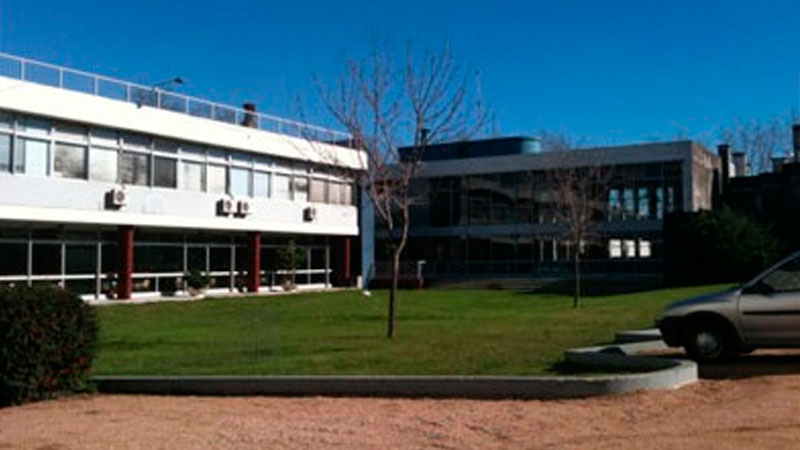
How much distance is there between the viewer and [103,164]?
34812 millimetres

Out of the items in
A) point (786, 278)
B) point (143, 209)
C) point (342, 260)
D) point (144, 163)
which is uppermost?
point (144, 163)

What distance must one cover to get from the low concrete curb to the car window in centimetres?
215

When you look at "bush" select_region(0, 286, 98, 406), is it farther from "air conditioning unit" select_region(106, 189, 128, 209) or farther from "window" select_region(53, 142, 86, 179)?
"air conditioning unit" select_region(106, 189, 128, 209)

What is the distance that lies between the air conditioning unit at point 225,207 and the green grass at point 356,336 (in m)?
8.88

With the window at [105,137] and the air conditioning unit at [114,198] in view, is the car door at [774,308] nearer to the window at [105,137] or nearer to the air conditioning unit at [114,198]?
the air conditioning unit at [114,198]

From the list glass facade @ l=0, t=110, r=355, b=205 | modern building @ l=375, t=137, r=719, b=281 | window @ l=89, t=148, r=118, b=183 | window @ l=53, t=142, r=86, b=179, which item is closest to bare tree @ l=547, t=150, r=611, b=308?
modern building @ l=375, t=137, r=719, b=281

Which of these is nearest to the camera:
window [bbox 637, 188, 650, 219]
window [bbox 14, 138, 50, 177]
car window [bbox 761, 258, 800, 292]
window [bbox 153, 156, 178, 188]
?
car window [bbox 761, 258, 800, 292]

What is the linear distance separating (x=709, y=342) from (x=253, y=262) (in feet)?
102

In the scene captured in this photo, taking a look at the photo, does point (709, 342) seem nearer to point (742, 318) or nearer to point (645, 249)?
point (742, 318)

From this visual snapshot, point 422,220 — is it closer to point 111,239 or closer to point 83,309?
point 111,239

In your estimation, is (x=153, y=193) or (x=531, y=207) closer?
(x=153, y=193)

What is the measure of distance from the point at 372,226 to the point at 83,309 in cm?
3923

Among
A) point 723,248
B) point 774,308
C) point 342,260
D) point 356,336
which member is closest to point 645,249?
point 723,248

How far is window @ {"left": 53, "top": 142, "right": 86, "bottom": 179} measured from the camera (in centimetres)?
3284
